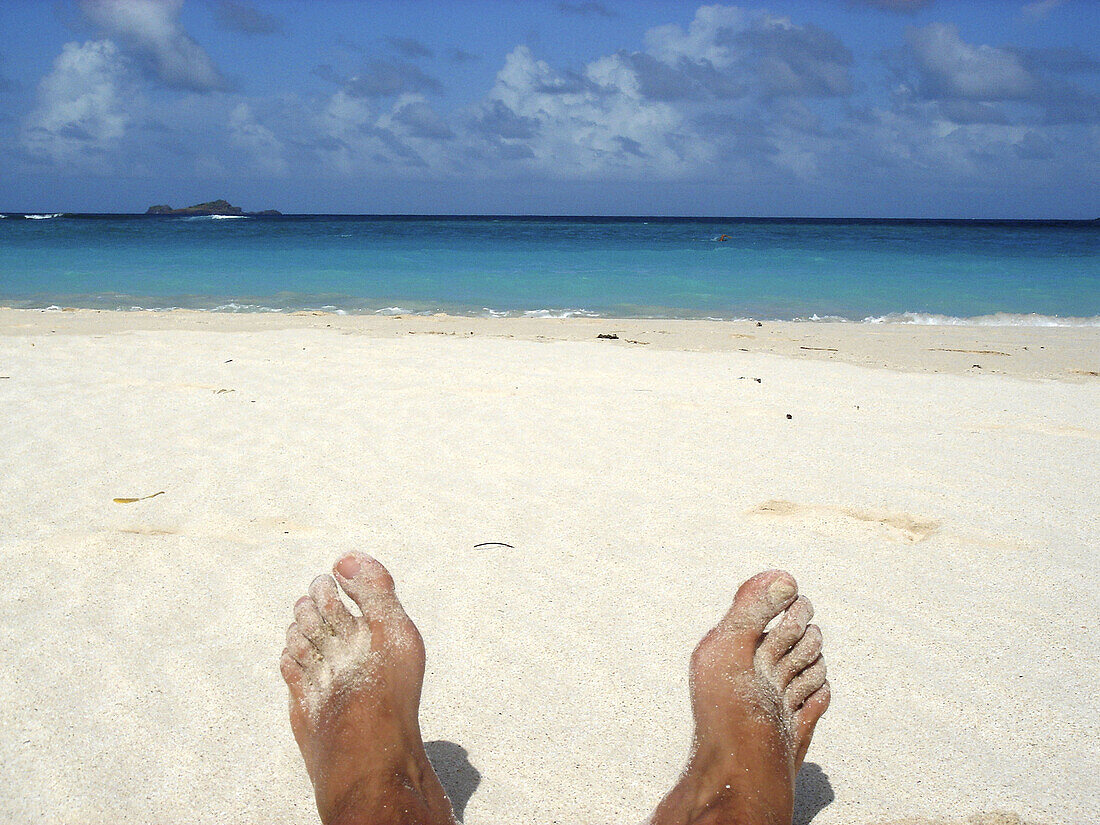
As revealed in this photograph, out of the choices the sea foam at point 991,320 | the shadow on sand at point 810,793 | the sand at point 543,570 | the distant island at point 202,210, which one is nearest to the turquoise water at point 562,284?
the sea foam at point 991,320

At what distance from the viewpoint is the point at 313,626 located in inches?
59.6

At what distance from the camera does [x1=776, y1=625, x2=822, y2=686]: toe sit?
1.49 metres

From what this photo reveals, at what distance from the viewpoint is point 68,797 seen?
1298 mm

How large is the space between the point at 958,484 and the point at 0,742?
2832mm

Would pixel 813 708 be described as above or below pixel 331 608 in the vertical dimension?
below

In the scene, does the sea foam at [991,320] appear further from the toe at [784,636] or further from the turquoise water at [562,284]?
the toe at [784,636]

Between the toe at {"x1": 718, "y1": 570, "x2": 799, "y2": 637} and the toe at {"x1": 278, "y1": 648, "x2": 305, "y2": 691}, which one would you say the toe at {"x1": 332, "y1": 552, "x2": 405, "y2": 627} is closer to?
the toe at {"x1": 278, "y1": 648, "x2": 305, "y2": 691}

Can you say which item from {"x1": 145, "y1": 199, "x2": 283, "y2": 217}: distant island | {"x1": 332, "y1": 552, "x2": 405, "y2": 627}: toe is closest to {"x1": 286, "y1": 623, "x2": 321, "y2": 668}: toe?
{"x1": 332, "y1": 552, "x2": 405, "y2": 627}: toe

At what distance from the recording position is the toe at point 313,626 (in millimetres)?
1505

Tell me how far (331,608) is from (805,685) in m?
0.93

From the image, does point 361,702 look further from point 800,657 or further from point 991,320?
point 991,320

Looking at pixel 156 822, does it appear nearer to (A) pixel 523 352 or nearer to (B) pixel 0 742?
(B) pixel 0 742

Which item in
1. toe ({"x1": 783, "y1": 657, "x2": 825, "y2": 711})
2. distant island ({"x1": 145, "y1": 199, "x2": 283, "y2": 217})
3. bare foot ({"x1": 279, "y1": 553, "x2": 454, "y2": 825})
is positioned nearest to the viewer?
bare foot ({"x1": 279, "y1": 553, "x2": 454, "y2": 825})

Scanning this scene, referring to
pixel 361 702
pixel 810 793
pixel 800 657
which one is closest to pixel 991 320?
pixel 800 657
